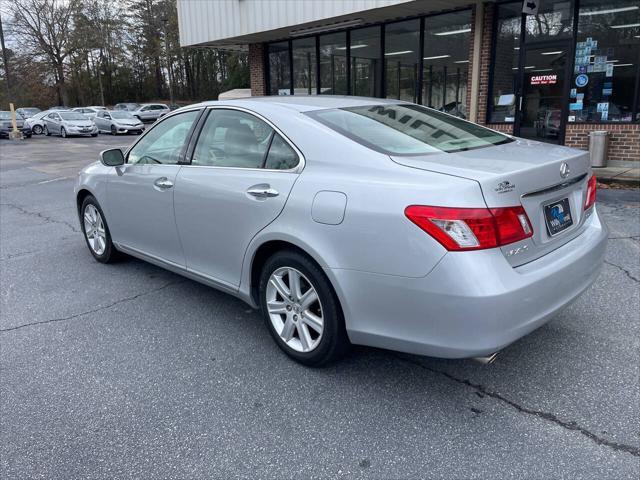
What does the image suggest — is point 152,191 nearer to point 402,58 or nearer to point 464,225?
point 464,225

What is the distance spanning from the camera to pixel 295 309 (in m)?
3.12

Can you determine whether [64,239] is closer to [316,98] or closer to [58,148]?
[316,98]

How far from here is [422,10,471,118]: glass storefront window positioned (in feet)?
40.9

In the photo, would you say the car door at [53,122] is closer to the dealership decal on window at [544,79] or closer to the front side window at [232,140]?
the dealership decal on window at [544,79]

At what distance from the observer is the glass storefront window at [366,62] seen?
1435cm

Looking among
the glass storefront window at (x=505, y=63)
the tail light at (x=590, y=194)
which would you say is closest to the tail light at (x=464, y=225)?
the tail light at (x=590, y=194)

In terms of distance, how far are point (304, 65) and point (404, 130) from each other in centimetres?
1412

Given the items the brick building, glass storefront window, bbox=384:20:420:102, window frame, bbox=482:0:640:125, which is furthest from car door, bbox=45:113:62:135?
window frame, bbox=482:0:640:125

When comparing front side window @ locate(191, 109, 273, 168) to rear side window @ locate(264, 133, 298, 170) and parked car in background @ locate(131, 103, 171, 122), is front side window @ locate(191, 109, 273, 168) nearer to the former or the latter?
rear side window @ locate(264, 133, 298, 170)

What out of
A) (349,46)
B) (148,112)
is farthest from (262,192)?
(148,112)

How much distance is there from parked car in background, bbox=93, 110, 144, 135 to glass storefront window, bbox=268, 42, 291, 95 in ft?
48.3

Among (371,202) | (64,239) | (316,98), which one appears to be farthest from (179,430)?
(64,239)

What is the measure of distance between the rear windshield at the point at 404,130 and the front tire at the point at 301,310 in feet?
2.58

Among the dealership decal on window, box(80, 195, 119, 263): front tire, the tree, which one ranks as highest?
the tree
